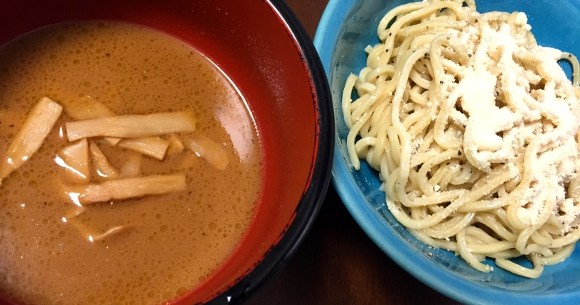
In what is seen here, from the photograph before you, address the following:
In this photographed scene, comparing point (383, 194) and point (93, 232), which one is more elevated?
point (93, 232)

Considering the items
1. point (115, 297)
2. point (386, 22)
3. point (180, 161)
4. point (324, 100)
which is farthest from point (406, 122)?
→ point (115, 297)

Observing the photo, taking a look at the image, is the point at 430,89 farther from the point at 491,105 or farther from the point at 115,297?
the point at 115,297

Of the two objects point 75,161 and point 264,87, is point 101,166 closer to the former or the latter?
point 75,161

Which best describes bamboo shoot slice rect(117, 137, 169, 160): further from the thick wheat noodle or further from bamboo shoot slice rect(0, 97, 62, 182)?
the thick wheat noodle

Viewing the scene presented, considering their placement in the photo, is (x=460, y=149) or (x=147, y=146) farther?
(x=460, y=149)

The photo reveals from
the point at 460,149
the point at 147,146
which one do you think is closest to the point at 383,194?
the point at 460,149

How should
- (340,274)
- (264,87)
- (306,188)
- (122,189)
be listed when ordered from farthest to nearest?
(340,274) < (264,87) < (122,189) < (306,188)

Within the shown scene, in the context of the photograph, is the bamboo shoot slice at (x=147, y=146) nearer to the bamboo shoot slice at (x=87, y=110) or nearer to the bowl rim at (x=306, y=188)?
the bamboo shoot slice at (x=87, y=110)
